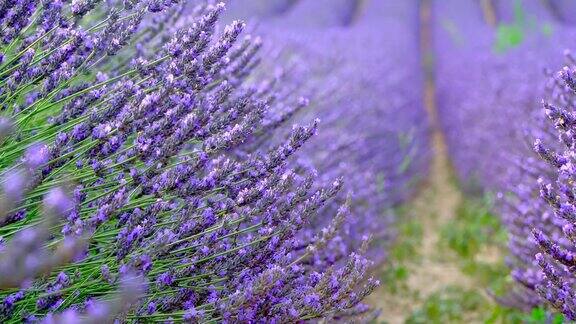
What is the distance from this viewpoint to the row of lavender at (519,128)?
7.04 ft

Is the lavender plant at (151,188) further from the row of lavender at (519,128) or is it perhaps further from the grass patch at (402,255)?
the grass patch at (402,255)

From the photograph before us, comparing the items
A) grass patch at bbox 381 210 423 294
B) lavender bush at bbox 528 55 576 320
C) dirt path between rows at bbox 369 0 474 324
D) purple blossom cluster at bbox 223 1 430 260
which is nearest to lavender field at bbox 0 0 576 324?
lavender bush at bbox 528 55 576 320

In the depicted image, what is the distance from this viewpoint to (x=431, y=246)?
602cm

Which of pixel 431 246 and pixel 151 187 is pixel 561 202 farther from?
pixel 431 246

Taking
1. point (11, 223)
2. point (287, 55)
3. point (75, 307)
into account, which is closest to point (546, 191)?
point (75, 307)

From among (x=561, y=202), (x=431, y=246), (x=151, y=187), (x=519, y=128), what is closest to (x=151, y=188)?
(x=151, y=187)

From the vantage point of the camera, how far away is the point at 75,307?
1.76 m

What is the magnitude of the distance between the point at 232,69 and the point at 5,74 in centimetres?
78

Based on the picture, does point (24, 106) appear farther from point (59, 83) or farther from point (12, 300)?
point (12, 300)

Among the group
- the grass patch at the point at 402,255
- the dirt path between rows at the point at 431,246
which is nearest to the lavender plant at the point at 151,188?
the dirt path between rows at the point at 431,246

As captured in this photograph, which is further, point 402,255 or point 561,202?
point 402,255

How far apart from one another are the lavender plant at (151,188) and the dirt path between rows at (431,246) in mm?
1644

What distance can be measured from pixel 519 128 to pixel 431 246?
4.92 feet

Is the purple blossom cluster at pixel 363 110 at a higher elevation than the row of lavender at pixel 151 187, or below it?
below
